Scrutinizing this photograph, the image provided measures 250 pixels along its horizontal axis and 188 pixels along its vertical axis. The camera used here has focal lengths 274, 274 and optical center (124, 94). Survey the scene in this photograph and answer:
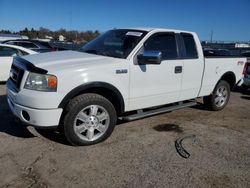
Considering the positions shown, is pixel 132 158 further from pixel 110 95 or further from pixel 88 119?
pixel 110 95

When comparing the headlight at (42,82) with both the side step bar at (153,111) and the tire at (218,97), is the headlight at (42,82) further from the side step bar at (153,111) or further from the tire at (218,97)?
the tire at (218,97)

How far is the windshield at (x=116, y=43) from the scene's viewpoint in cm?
472

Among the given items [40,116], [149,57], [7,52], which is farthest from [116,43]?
[7,52]

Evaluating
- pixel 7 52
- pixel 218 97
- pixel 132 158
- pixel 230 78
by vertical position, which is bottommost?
pixel 132 158

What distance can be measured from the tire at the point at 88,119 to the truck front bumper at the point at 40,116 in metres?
0.15

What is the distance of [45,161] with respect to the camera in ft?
12.4

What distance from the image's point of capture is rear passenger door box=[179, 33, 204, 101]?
548 centimetres

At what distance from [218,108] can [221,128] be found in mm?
1456

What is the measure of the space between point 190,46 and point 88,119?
2.81 metres

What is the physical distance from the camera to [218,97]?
6.78 metres

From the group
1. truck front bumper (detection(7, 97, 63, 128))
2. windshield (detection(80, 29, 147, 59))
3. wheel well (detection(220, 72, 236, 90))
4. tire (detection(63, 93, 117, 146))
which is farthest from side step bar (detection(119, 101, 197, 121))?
wheel well (detection(220, 72, 236, 90))

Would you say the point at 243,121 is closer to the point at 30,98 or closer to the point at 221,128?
the point at 221,128

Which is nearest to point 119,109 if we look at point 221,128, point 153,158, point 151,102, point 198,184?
point 151,102

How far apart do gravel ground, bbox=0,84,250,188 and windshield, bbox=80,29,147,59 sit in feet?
4.78
